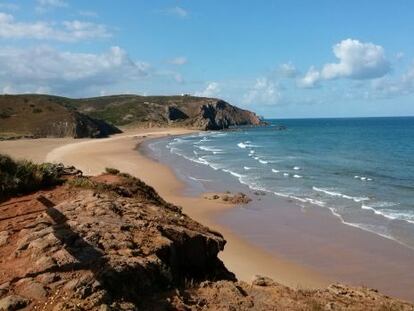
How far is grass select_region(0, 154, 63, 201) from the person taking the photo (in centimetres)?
1085

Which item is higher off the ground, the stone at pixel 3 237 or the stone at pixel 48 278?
the stone at pixel 3 237

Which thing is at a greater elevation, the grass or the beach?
the grass

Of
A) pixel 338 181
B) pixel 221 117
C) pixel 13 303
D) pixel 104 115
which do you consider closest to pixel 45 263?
pixel 13 303

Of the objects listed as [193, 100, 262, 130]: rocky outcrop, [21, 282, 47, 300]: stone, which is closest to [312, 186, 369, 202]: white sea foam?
[21, 282, 47, 300]: stone

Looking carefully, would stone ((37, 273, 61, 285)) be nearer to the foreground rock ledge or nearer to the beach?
the foreground rock ledge

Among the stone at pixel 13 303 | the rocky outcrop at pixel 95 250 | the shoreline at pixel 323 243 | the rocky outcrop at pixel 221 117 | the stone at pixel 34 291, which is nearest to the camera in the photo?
the stone at pixel 13 303

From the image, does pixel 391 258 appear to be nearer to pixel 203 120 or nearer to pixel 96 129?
pixel 96 129

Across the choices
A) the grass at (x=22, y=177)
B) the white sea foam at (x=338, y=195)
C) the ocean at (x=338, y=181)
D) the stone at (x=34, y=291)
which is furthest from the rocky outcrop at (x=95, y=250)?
the white sea foam at (x=338, y=195)

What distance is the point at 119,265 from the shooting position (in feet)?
22.3

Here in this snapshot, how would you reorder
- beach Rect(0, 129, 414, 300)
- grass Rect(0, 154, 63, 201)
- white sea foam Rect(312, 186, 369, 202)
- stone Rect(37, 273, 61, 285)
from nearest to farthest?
stone Rect(37, 273, 61, 285) → grass Rect(0, 154, 63, 201) → beach Rect(0, 129, 414, 300) → white sea foam Rect(312, 186, 369, 202)

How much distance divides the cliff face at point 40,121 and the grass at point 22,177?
6488 cm

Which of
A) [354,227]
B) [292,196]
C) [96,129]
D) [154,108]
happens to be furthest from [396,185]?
[154,108]

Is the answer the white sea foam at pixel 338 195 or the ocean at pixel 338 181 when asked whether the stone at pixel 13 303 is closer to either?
the ocean at pixel 338 181

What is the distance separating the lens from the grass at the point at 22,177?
10.9m
